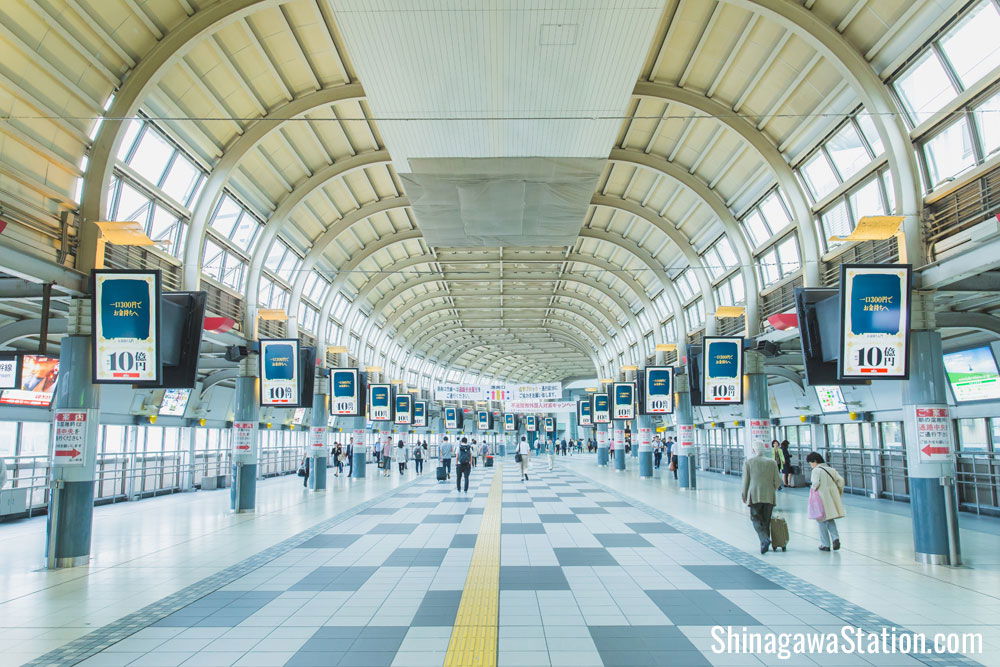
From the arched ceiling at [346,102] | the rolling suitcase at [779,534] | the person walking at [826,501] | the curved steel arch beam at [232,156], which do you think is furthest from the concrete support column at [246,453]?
the person walking at [826,501]

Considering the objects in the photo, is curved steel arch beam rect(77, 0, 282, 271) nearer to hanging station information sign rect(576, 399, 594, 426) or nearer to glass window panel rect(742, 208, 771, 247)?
glass window panel rect(742, 208, 771, 247)

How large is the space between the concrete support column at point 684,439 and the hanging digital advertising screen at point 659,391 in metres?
0.83

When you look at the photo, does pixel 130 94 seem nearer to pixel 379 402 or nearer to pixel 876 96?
pixel 876 96

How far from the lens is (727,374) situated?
1877 centimetres

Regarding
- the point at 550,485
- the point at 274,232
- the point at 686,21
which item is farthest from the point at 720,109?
the point at 550,485

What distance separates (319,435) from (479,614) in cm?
2084

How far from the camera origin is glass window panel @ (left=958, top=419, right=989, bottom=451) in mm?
17734

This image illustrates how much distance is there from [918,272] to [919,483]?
391 cm

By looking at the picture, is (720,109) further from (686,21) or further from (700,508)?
(700,508)

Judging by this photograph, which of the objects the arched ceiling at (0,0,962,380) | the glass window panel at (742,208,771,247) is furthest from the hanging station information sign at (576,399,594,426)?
the glass window panel at (742,208,771,247)

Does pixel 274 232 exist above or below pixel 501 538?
above

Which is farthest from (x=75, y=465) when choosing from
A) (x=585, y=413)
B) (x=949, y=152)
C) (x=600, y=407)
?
(x=585, y=413)

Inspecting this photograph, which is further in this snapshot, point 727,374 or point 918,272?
point 727,374

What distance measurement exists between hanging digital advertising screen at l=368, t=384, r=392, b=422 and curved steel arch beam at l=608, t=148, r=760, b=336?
1687 centimetres
